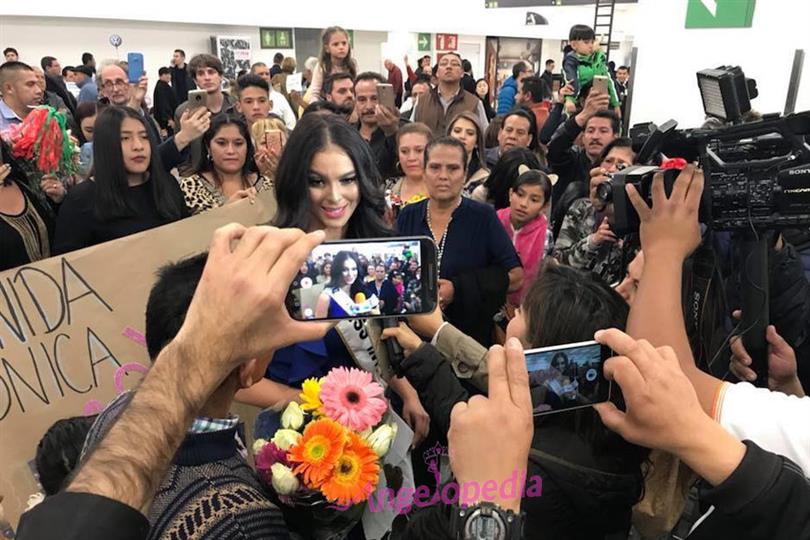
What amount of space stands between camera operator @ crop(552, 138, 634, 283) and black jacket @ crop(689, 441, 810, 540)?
1425 mm

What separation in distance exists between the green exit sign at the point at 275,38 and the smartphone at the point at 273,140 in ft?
32.8

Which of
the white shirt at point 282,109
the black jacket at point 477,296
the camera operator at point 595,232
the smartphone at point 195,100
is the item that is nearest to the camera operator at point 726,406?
the camera operator at point 595,232

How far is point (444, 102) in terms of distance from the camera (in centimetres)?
440

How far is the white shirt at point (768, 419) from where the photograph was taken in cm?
85

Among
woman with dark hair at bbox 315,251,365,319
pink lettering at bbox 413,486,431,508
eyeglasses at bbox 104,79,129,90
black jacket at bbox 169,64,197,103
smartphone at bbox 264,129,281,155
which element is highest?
black jacket at bbox 169,64,197,103

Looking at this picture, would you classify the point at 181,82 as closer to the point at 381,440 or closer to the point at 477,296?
the point at 477,296

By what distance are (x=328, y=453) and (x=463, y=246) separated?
1.34m

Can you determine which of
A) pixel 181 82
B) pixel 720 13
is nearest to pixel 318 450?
pixel 720 13

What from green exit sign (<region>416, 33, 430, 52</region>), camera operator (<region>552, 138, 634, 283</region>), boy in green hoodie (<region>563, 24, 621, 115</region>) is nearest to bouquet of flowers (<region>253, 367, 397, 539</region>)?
camera operator (<region>552, 138, 634, 283</region>)

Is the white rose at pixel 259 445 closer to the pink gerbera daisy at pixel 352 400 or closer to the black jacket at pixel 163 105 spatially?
the pink gerbera daisy at pixel 352 400

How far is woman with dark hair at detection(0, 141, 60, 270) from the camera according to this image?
6.96ft

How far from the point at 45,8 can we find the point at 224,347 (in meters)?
11.4

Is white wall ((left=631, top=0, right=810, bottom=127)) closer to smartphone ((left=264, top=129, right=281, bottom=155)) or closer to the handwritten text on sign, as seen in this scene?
smartphone ((left=264, top=129, right=281, bottom=155))

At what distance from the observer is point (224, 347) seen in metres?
0.66
